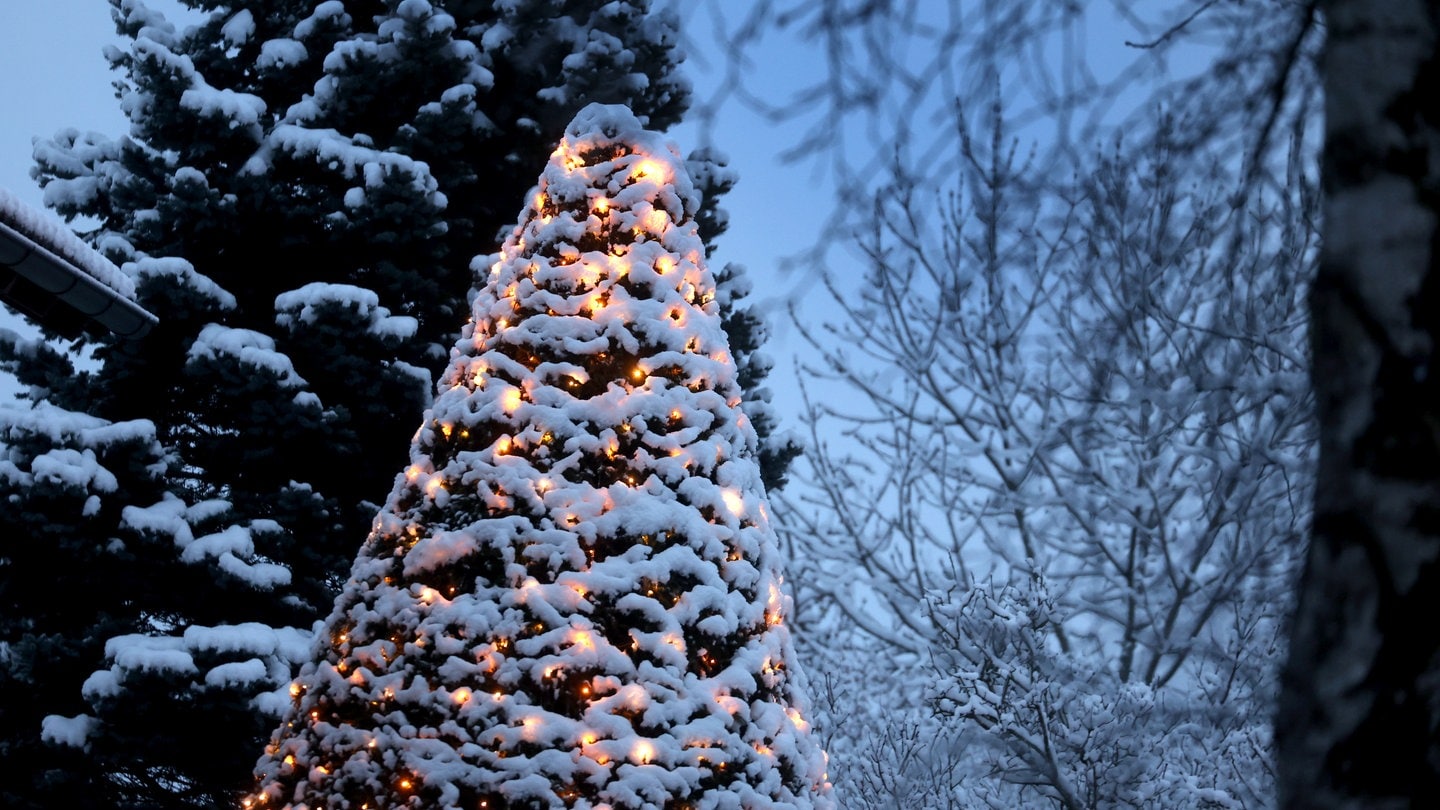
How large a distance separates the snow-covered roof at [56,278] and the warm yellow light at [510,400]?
7.93 feet

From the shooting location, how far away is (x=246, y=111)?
700cm

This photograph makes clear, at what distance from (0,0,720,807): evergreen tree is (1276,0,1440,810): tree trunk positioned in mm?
5099

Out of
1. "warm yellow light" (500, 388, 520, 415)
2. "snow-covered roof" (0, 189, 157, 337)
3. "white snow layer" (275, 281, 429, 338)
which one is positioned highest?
"white snow layer" (275, 281, 429, 338)

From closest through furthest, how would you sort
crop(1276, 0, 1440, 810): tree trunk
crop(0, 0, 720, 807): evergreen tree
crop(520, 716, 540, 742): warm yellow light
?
crop(1276, 0, 1440, 810): tree trunk
crop(520, 716, 540, 742): warm yellow light
crop(0, 0, 720, 807): evergreen tree

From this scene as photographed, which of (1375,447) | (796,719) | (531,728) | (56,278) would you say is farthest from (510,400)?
(1375,447)

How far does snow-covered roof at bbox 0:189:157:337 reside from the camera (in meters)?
4.39

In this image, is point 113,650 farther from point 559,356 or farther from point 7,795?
point 559,356

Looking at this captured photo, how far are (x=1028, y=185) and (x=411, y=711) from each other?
249 cm

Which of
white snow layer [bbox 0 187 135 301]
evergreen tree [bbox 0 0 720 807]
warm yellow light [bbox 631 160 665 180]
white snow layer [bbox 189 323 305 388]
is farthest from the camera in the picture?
white snow layer [bbox 189 323 305 388]

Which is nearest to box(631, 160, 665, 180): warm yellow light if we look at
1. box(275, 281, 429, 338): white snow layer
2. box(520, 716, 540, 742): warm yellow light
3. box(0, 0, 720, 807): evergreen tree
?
box(0, 0, 720, 807): evergreen tree

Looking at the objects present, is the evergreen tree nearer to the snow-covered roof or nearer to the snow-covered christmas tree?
the snow-covered roof

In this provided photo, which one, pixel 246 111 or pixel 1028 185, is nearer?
pixel 1028 185

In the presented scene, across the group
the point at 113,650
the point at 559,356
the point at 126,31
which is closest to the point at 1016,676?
the point at 559,356

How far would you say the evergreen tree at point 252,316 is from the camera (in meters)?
6.06
